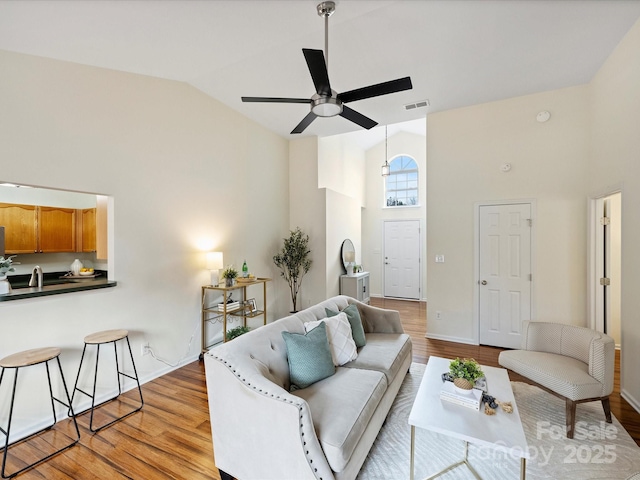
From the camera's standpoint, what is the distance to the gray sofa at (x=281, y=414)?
150cm

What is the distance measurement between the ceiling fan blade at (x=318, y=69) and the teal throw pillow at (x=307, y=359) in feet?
6.05

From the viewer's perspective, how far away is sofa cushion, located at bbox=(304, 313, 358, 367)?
2432 millimetres

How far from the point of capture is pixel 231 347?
1863 millimetres

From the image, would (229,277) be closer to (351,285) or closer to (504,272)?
(351,285)

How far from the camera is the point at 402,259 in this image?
Result: 735 cm

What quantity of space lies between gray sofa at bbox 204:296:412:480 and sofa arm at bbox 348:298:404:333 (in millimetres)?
958

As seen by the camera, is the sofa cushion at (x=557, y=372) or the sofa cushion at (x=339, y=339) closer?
the sofa cushion at (x=557, y=372)

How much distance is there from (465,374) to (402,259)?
5.53 m

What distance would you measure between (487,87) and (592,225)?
2.13 meters

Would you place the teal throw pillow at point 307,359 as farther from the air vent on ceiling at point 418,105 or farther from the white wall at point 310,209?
the air vent on ceiling at point 418,105

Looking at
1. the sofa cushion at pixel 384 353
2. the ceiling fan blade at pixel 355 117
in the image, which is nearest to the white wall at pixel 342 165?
the ceiling fan blade at pixel 355 117

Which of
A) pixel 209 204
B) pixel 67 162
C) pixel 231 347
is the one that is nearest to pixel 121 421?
pixel 231 347

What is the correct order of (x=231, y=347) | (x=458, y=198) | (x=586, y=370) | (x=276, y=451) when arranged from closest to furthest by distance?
1. (x=276, y=451)
2. (x=231, y=347)
3. (x=586, y=370)
4. (x=458, y=198)

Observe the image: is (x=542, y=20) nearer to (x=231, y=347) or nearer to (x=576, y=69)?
(x=576, y=69)
